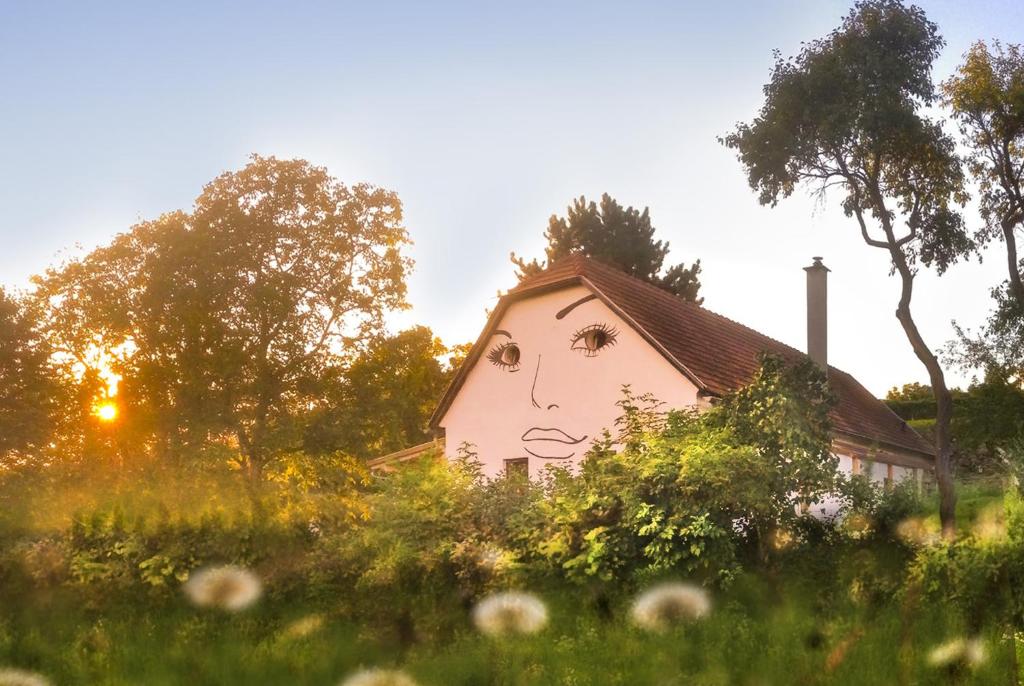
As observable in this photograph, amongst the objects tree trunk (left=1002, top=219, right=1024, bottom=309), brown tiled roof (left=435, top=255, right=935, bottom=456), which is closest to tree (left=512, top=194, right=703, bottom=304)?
brown tiled roof (left=435, top=255, right=935, bottom=456)

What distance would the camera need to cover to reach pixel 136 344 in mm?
26969

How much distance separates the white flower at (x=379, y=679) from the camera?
1070cm

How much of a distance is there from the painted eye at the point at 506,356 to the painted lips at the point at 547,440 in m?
1.73

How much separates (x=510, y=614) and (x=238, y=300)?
59.7 ft

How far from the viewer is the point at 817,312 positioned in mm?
25406

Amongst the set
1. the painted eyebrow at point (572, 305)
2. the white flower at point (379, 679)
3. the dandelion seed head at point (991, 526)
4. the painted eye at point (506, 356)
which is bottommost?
the white flower at point (379, 679)

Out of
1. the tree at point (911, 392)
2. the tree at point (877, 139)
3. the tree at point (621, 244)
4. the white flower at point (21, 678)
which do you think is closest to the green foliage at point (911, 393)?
the tree at point (911, 392)

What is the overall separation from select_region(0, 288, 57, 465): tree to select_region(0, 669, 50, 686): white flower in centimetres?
2411

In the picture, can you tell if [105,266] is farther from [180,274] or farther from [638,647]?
[638,647]

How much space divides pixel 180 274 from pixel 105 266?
3.56 m

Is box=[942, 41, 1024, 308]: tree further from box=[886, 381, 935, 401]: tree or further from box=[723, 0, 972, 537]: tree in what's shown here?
box=[886, 381, 935, 401]: tree

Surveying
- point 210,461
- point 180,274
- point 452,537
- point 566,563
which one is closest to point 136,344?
point 180,274

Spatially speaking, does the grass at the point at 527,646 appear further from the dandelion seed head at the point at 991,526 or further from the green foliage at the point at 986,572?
the dandelion seed head at the point at 991,526

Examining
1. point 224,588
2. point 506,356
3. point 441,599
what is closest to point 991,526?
point 441,599
